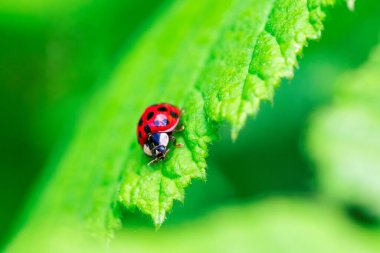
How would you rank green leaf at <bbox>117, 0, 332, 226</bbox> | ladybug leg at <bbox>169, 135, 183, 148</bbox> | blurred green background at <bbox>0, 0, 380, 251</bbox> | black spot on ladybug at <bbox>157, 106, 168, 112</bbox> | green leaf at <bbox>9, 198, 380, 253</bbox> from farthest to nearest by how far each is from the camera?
blurred green background at <bbox>0, 0, 380, 251</bbox> < green leaf at <bbox>9, 198, 380, 253</bbox> < black spot on ladybug at <bbox>157, 106, 168, 112</bbox> < ladybug leg at <bbox>169, 135, 183, 148</bbox> < green leaf at <bbox>117, 0, 332, 226</bbox>

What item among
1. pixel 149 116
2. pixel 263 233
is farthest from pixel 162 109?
pixel 263 233

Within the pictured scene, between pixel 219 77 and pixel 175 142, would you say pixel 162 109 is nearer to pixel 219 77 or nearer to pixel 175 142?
pixel 175 142

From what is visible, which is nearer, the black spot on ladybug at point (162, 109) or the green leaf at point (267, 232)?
the black spot on ladybug at point (162, 109)

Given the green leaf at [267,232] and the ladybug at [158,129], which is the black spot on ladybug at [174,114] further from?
the green leaf at [267,232]

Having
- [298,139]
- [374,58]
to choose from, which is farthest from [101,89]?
[374,58]

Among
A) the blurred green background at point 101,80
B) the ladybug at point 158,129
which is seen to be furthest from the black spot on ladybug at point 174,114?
the blurred green background at point 101,80

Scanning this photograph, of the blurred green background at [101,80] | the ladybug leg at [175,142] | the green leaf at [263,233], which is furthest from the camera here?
the blurred green background at [101,80]

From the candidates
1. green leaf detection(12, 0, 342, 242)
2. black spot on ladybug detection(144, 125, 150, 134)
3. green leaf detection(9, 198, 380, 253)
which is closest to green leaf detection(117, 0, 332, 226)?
green leaf detection(12, 0, 342, 242)

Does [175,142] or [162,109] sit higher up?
[162,109]

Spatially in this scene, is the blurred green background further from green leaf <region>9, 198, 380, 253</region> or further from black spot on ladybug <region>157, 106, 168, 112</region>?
black spot on ladybug <region>157, 106, 168, 112</region>
